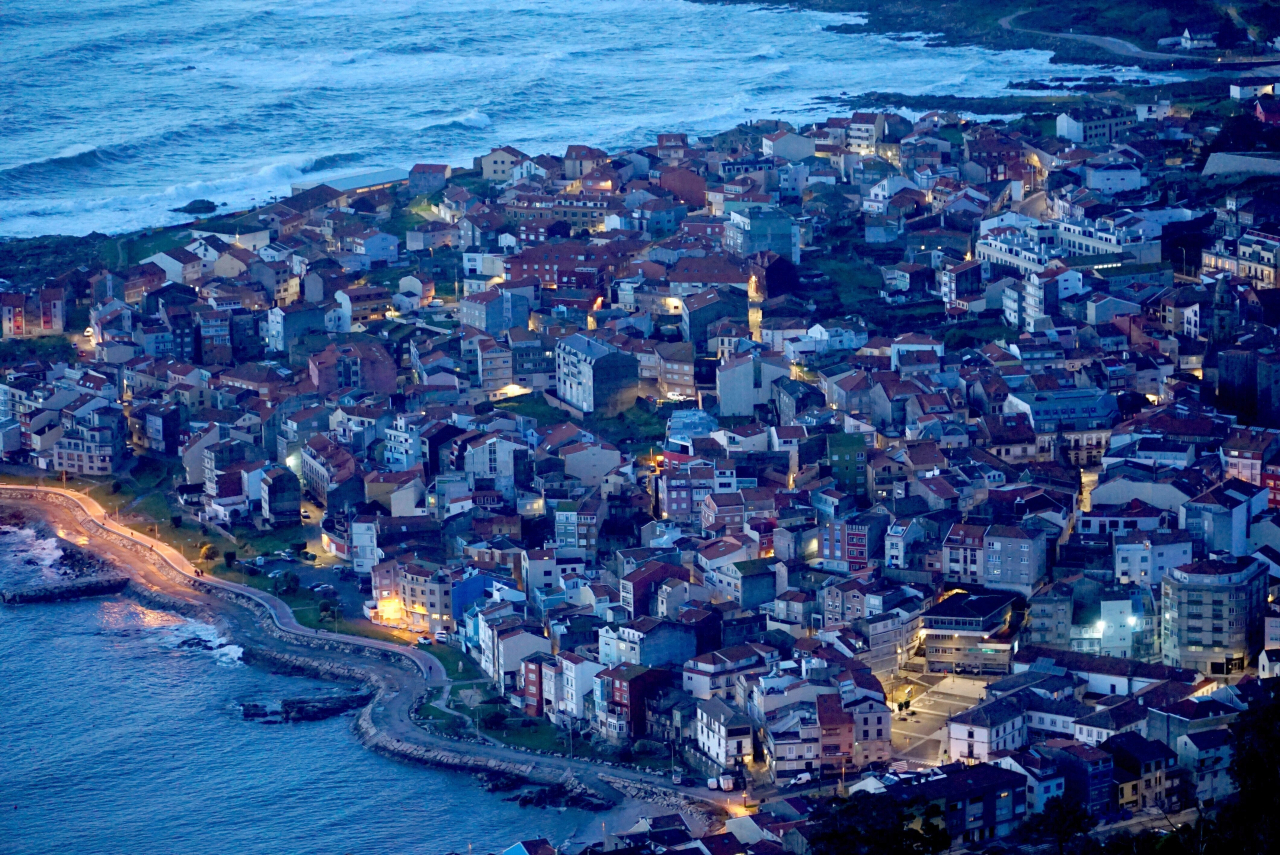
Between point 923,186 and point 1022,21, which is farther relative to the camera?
point 1022,21

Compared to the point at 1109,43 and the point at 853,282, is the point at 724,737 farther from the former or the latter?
the point at 1109,43

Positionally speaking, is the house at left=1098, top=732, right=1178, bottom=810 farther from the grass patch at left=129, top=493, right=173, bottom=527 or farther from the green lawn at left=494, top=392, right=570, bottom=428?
the grass patch at left=129, top=493, right=173, bottom=527

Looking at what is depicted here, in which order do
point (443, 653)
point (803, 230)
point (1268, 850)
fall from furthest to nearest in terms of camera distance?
point (803, 230)
point (443, 653)
point (1268, 850)

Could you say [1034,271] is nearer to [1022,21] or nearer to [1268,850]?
[1268,850]

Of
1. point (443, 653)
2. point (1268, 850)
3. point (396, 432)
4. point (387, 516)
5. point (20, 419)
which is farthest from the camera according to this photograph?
point (20, 419)

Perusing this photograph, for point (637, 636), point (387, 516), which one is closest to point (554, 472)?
point (387, 516)

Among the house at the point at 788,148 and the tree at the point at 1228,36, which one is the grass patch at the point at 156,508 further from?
the tree at the point at 1228,36

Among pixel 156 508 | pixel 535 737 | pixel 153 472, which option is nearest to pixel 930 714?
pixel 535 737
